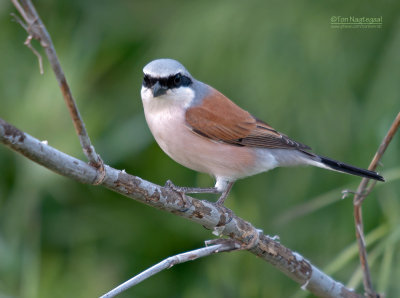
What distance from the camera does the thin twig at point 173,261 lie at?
5.27 ft

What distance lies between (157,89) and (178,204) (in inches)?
32.6

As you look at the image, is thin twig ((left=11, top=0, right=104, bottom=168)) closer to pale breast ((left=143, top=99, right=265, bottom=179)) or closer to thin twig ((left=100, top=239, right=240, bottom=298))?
thin twig ((left=100, top=239, right=240, bottom=298))

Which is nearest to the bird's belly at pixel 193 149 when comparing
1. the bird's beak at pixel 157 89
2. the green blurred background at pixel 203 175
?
the bird's beak at pixel 157 89

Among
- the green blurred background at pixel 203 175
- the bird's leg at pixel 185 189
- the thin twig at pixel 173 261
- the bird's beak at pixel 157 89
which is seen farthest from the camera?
the green blurred background at pixel 203 175

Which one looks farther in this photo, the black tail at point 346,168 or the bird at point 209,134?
the bird at point 209,134

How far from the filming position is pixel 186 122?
8.56 ft

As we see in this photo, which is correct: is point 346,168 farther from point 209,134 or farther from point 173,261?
point 173,261

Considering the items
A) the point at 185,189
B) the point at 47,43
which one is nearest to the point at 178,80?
the point at 185,189

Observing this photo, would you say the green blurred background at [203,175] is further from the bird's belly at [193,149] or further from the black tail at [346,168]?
the bird's belly at [193,149]

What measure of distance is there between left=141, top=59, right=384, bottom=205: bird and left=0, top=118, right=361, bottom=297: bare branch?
13.9 inches

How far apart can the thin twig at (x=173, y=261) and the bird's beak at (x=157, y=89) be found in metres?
0.78

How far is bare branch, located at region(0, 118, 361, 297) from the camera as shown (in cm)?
134

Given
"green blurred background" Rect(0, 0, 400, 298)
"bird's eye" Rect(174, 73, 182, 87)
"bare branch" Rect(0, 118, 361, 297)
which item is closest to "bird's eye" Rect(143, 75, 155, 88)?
"bird's eye" Rect(174, 73, 182, 87)

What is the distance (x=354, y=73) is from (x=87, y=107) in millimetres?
1819
